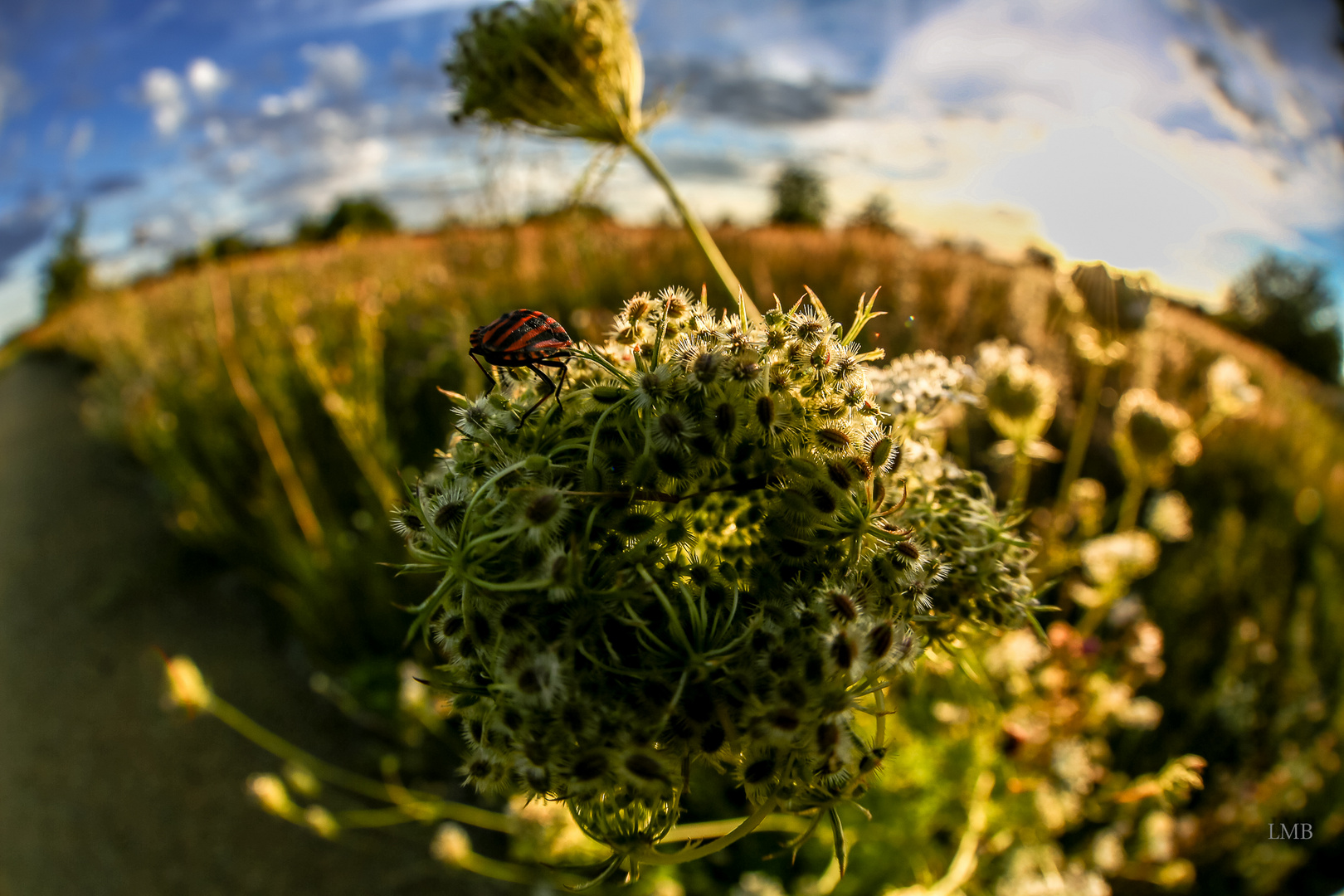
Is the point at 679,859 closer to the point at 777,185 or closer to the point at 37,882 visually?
the point at 37,882

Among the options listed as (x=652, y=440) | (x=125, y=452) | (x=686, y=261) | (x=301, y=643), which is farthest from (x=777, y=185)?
(x=652, y=440)

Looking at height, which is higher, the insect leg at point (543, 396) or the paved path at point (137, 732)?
the insect leg at point (543, 396)

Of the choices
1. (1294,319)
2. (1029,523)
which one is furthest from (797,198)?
(1029,523)

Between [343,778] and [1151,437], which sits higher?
[1151,437]

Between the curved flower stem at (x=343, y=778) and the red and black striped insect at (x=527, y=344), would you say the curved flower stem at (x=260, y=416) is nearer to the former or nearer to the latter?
the curved flower stem at (x=343, y=778)

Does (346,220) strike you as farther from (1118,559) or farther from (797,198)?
(1118,559)

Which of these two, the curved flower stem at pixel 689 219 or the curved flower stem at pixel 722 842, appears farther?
the curved flower stem at pixel 689 219

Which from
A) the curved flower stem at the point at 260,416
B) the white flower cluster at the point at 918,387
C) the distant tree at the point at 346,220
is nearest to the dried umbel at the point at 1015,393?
the white flower cluster at the point at 918,387
